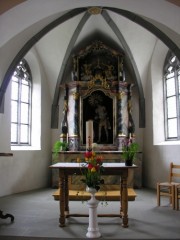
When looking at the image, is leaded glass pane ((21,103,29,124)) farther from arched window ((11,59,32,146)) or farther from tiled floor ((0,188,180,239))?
tiled floor ((0,188,180,239))

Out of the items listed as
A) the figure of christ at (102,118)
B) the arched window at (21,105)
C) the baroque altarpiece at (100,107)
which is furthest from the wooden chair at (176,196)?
the arched window at (21,105)

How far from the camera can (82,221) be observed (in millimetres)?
5051

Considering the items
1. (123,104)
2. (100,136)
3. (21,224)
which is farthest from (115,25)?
(21,224)

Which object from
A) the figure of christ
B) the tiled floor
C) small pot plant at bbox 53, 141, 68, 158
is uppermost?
the figure of christ

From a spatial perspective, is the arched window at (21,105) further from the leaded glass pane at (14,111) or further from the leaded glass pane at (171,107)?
the leaded glass pane at (171,107)

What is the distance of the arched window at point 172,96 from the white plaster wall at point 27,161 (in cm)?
399

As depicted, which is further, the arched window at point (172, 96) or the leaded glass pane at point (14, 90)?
the leaded glass pane at point (14, 90)

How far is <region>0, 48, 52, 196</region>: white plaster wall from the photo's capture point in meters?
7.95

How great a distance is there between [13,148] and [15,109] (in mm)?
1271

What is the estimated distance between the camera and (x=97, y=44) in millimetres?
9633

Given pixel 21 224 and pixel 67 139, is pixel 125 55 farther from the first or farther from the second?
pixel 21 224

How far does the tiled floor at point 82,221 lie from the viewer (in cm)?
427

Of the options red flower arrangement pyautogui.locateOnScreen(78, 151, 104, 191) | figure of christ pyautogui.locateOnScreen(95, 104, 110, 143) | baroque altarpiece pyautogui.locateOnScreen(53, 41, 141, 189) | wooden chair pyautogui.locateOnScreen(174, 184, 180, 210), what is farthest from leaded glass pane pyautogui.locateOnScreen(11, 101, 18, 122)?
wooden chair pyautogui.locateOnScreen(174, 184, 180, 210)

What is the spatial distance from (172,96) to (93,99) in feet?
8.22
